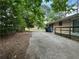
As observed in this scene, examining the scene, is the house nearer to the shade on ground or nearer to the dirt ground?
the shade on ground

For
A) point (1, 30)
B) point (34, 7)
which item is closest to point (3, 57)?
point (34, 7)

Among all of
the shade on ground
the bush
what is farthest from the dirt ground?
the bush

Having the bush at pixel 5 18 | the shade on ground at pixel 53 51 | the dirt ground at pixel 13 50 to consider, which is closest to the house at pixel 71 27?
the shade on ground at pixel 53 51

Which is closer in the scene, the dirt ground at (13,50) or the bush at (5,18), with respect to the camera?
the dirt ground at (13,50)

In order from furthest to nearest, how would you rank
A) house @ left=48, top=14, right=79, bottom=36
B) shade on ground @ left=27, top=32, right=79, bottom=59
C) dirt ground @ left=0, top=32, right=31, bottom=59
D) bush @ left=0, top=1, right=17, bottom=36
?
bush @ left=0, top=1, right=17, bottom=36 < house @ left=48, top=14, right=79, bottom=36 < dirt ground @ left=0, top=32, right=31, bottom=59 < shade on ground @ left=27, top=32, right=79, bottom=59

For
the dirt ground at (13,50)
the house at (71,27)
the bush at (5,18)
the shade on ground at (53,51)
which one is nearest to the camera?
the shade on ground at (53,51)

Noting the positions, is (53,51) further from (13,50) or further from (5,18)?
(5,18)

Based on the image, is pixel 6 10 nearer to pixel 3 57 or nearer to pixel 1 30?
pixel 1 30

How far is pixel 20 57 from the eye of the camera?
6168mm

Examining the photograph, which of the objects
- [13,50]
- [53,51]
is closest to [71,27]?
[53,51]

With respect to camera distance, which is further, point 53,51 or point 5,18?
point 5,18

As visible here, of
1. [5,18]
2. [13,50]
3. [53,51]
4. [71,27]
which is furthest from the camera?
[5,18]

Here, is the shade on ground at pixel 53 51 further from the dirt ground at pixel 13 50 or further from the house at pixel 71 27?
the house at pixel 71 27

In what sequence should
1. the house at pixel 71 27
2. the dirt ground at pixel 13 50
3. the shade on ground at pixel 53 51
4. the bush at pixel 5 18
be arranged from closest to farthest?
the shade on ground at pixel 53 51 < the dirt ground at pixel 13 50 < the house at pixel 71 27 < the bush at pixel 5 18
